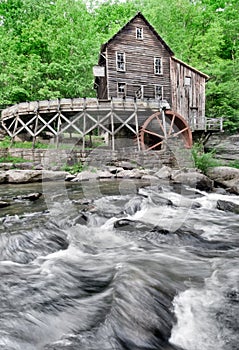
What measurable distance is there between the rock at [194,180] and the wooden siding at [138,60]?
9940 millimetres

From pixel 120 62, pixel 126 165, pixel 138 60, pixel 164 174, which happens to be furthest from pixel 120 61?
pixel 164 174

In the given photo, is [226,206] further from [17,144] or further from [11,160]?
[17,144]

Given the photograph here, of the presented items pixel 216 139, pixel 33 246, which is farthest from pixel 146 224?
pixel 216 139

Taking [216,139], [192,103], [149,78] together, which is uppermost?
[149,78]

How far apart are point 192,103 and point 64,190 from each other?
14126 millimetres

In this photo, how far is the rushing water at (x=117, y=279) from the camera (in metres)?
2.09

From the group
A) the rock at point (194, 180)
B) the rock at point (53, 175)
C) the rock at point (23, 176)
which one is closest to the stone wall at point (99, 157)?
the rock at point (53, 175)

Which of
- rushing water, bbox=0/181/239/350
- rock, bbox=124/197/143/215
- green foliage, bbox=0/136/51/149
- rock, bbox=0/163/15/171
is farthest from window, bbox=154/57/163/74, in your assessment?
rushing water, bbox=0/181/239/350

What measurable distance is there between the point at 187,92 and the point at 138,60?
435 cm

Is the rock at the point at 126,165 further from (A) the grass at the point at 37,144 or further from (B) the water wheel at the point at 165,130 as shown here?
(A) the grass at the point at 37,144

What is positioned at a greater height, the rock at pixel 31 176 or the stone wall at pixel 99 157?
the stone wall at pixel 99 157

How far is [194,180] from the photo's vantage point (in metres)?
9.70

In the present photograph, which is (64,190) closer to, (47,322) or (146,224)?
(146,224)

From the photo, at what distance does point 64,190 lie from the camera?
28.7ft
